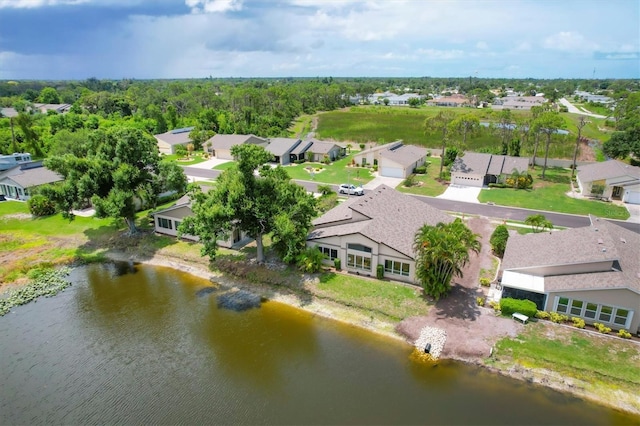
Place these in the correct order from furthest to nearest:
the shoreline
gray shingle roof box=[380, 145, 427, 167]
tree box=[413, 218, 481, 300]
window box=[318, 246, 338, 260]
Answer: gray shingle roof box=[380, 145, 427, 167] → window box=[318, 246, 338, 260] → tree box=[413, 218, 481, 300] → the shoreline

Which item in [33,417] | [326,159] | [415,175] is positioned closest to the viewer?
[33,417]

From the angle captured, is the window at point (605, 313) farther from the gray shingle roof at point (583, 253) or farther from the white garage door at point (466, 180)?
the white garage door at point (466, 180)

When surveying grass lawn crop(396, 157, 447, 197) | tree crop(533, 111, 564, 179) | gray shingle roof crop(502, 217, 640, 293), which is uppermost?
tree crop(533, 111, 564, 179)

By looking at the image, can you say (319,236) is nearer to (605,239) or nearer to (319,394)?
(319,394)

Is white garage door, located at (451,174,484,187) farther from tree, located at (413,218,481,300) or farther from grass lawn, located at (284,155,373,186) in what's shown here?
tree, located at (413,218,481,300)

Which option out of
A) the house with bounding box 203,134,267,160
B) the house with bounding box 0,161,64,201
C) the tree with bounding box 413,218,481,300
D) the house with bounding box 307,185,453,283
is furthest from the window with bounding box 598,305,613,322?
the house with bounding box 203,134,267,160

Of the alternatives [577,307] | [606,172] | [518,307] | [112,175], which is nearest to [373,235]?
[518,307]

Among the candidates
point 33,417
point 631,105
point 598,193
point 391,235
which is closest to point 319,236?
point 391,235
